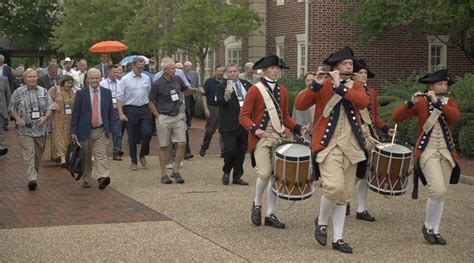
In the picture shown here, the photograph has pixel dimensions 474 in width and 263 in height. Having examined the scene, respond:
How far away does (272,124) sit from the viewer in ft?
31.6

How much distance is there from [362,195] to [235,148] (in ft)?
9.99

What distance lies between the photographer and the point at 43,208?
10641 millimetres

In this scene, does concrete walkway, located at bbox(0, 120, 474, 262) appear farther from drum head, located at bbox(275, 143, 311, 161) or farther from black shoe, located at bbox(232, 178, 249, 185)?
drum head, located at bbox(275, 143, 311, 161)

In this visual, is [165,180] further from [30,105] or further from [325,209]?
[325,209]

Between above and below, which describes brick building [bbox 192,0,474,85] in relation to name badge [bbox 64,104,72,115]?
above

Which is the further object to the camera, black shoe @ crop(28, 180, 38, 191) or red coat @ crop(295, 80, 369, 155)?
black shoe @ crop(28, 180, 38, 191)

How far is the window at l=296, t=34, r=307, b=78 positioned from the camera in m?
26.3

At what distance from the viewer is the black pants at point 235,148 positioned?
41.5ft

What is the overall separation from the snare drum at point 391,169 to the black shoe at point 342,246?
1.18m

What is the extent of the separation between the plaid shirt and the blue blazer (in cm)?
48

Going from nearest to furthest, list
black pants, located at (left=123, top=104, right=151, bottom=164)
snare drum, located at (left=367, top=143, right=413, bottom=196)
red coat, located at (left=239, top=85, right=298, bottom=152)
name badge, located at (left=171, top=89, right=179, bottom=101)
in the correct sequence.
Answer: snare drum, located at (left=367, top=143, right=413, bottom=196)
red coat, located at (left=239, top=85, right=298, bottom=152)
name badge, located at (left=171, top=89, right=179, bottom=101)
black pants, located at (left=123, top=104, right=151, bottom=164)

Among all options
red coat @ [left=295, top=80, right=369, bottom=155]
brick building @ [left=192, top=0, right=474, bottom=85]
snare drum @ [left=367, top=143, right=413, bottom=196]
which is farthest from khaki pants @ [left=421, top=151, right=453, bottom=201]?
brick building @ [left=192, top=0, right=474, bottom=85]

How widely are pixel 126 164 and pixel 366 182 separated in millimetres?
6719

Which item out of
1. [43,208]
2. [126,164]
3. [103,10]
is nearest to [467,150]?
[126,164]
